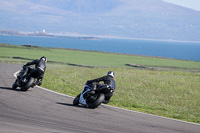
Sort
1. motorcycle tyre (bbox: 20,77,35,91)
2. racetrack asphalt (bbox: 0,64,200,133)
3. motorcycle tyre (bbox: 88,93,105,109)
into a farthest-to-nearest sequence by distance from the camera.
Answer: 1. motorcycle tyre (bbox: 20,77,35,91)
2. motorcycle tyre (bbox: 88,93,105,109)
3. racetrack asphalt (bbox: 0,64,200,133)

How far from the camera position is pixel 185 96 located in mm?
21797

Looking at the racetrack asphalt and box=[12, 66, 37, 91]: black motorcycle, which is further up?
box=[12, 66, 37, 91]: black motorcycle

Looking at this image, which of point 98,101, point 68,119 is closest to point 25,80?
point 98,101

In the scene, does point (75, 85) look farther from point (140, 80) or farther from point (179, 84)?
point (179, 84)

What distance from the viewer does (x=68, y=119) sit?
11.8 m

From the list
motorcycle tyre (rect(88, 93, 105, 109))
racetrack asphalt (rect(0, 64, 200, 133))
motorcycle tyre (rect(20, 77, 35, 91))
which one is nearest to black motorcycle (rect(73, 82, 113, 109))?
motorcycle tyre (rect(88, 93, 105, 109))

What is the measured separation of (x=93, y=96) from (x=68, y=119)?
2774 millimetres

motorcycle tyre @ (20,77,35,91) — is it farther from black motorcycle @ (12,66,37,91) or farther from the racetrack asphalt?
the racetrack asphalt

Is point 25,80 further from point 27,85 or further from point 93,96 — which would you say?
point 93,96

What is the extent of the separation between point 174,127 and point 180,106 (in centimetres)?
655

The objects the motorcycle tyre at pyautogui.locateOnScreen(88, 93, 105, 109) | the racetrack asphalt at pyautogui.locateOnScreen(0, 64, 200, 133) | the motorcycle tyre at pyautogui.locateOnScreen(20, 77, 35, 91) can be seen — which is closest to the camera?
the racetrack asphalt at pyautogui.locateOnScreen(0, 64, 200, 133)

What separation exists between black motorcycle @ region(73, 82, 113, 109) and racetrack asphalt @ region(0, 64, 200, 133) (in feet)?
0.79

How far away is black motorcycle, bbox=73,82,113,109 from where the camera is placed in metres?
13.9

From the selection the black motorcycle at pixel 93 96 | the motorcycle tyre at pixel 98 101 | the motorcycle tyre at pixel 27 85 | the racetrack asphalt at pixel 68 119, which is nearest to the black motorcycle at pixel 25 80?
the motorcycle tyre at pixel 27 85
